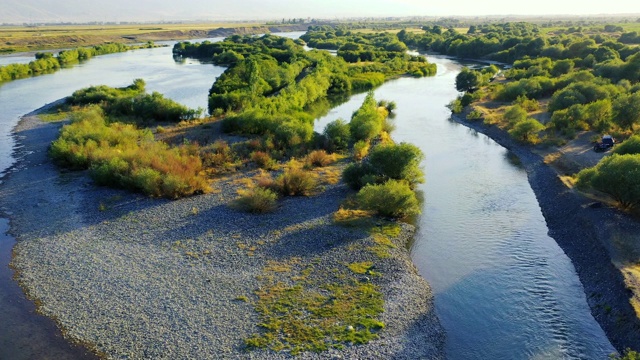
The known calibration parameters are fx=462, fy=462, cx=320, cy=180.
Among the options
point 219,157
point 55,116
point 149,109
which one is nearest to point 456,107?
point 219,157

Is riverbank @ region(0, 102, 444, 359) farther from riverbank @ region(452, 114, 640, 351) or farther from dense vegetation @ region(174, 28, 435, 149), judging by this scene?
dense vegetation @ region(174, 28, 435, 149)

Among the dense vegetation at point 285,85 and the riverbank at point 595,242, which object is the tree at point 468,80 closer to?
the dense vegetation at point 285,85

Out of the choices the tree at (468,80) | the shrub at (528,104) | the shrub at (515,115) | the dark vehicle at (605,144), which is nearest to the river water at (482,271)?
the shrub at (515,115)

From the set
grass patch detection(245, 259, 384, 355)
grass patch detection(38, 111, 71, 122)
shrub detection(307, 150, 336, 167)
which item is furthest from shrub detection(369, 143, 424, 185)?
grass patch detection(38, 111, 71, 122)

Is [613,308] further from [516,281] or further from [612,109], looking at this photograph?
[612,109]

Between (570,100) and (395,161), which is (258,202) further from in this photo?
(570,100)

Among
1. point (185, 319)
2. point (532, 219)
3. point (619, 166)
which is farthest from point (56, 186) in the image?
point (619, 166)
